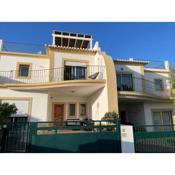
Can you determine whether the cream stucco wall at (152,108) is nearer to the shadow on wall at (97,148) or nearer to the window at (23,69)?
→ the shadow on wall at (97,148)

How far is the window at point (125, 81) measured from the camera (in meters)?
12.2

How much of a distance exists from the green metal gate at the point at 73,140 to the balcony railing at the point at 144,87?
20.9ft

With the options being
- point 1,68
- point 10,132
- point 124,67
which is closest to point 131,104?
point 124,67

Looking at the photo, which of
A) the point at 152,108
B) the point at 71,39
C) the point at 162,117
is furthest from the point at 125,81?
the point at 71,39

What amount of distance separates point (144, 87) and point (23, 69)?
1128 centimetres

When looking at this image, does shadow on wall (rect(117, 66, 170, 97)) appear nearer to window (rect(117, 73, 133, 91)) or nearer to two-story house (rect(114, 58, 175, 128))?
two-story house (rect(114, 58, 175, 128))

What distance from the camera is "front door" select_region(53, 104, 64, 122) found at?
39.4ft

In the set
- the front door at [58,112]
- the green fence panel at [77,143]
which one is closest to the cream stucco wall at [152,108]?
the green fence panel at [77,143]

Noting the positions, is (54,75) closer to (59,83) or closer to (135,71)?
(59,83)

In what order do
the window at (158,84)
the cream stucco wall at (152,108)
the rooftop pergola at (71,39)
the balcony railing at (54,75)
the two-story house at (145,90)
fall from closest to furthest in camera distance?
the balcony railing at (54,75) → the cream stucco wall at (152,108) → the two-story house at (145,90) → the window at (158,84) → the rooftop pergola at (71,39)
